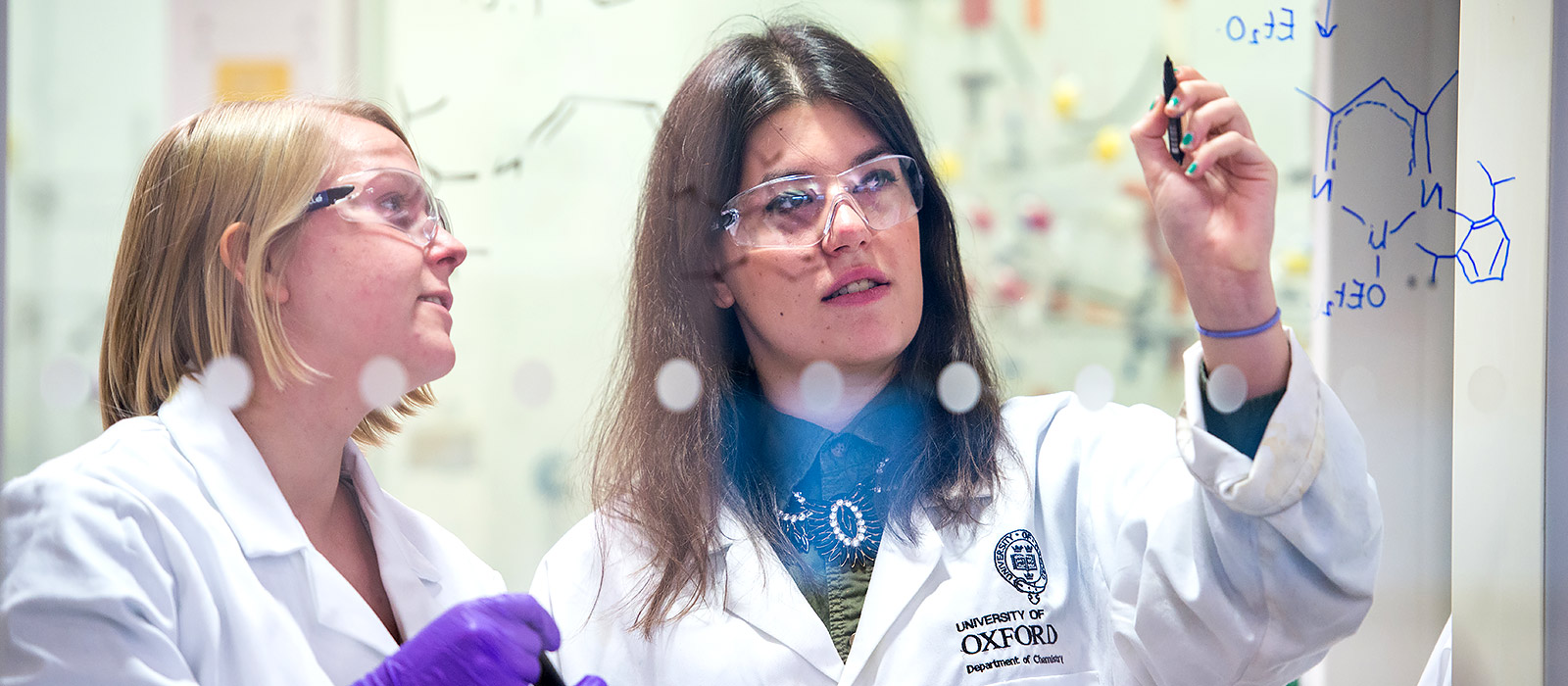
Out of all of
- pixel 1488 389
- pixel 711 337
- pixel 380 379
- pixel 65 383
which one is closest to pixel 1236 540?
pixel 1488 389

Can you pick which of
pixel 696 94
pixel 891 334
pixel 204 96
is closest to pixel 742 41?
pixel 696 94

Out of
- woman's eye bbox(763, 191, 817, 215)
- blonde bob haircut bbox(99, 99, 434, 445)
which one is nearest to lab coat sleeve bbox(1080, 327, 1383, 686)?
woman's eye bbox(763, 191, 817, 215)

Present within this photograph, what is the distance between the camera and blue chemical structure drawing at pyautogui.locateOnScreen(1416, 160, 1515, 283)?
3.32ft

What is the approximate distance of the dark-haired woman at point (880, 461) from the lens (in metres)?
0.83

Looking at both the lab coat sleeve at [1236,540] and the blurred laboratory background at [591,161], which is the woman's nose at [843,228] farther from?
the lab coat sleeve at [1236,540]

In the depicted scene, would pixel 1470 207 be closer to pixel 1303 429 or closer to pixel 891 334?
pixel 1303 429

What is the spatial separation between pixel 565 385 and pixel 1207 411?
1.81ft

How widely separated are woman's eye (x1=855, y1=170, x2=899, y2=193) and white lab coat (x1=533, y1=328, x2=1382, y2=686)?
26 centimetres

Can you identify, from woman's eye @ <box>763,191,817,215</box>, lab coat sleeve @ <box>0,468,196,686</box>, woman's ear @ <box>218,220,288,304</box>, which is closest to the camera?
lab coat sleeve @ <box>0,468,196,686</box>

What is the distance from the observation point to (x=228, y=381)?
873mm

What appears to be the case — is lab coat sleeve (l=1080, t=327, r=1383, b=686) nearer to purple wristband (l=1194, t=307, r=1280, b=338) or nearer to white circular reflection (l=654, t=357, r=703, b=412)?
purple wristband (l=1194, t=307, r=1280, b=338)

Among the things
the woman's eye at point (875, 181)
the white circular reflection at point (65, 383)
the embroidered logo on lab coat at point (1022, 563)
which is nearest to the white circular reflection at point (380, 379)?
the white circular reflection at point (65, 383)

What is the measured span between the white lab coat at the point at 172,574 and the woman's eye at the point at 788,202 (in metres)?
0.46

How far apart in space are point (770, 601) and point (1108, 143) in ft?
1.75
